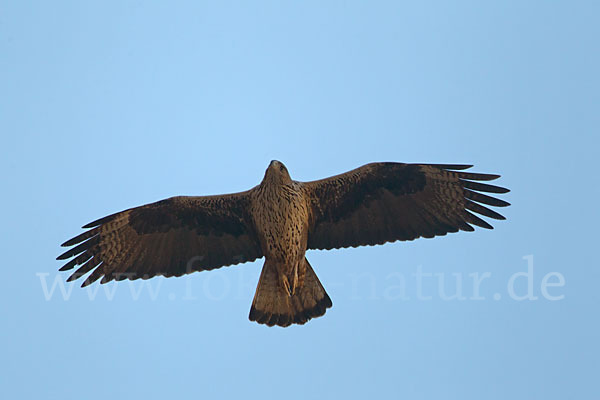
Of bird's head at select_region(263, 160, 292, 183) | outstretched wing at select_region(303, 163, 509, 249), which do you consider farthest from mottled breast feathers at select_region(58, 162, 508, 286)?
bird's head at select_region(263, 160, 292, 183)

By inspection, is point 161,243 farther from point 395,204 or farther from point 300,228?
point 395,204

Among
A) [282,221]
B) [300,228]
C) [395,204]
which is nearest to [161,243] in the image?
[282,221]

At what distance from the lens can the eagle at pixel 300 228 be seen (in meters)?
8.38

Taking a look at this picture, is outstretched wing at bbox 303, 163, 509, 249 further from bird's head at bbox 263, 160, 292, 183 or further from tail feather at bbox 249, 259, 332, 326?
tail feather at bbox 249, 259, 332, 326

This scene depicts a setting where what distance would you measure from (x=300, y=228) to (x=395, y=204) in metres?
1.19

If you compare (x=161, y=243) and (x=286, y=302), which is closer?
(x=286, y=302)

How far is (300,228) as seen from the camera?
818cm

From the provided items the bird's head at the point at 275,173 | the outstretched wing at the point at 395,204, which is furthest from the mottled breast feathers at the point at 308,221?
the bird's head at the point at 275,173

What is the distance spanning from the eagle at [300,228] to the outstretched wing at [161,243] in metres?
0.01

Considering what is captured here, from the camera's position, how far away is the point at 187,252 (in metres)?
8.65

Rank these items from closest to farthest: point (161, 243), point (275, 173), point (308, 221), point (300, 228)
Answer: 1. point (275, 173)
2. point (300, 228)
3. point (308, 221)
4. point (161, 243)

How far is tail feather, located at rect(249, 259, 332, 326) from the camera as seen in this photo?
848 centimetres

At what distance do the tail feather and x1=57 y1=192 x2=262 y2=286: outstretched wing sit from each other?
1.33 ft

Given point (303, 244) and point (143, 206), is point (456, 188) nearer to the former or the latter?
point (303, 244)
